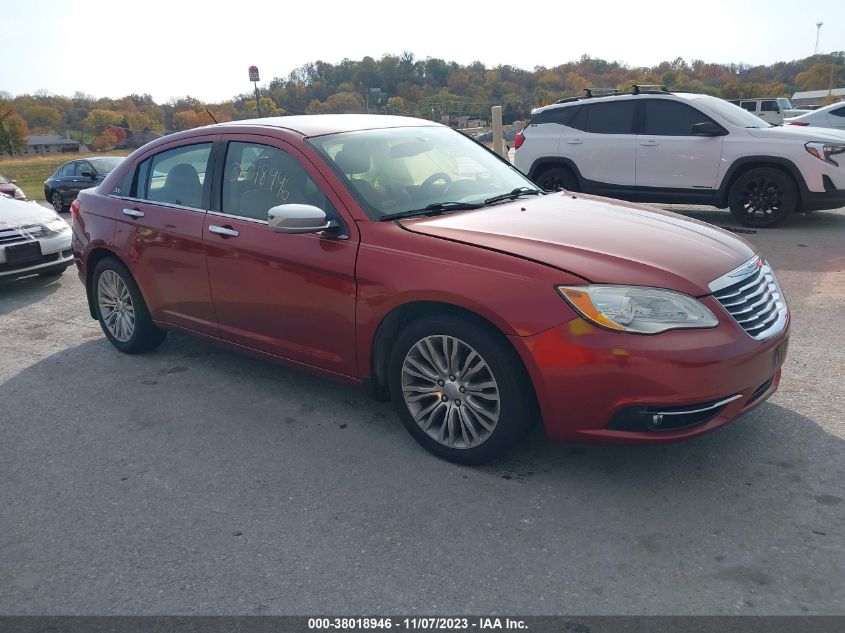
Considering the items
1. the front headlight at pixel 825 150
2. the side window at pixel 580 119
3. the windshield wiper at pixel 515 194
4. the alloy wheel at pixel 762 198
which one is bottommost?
the alloy wheel at pixel 762 198

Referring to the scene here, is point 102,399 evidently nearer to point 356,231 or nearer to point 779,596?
point 356,231

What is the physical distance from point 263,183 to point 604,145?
286 inches

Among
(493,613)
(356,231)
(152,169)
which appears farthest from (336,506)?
(152,169)

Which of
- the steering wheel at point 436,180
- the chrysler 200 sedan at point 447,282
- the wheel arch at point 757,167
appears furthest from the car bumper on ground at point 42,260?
the wheel arch at point 757,167

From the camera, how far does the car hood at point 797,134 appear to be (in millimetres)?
9164

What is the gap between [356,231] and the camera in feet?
12.5

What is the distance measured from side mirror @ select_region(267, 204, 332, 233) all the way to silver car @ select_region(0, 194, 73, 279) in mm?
5275

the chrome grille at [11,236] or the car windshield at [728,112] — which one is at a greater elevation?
the car windshield at [728,112]

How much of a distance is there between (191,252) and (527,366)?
2.53 metres

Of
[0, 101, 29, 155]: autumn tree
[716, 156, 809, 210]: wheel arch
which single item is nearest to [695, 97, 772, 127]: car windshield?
[716, 156, 809, 210]: wheel arch

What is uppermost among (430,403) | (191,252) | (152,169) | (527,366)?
(152,169)

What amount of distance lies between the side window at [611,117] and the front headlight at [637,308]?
25.7 ft

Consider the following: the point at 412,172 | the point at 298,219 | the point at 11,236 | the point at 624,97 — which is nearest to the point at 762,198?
the point at 624,97

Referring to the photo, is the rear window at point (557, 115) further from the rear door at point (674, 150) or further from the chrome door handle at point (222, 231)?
the chrome door handle at point (222, 231)
